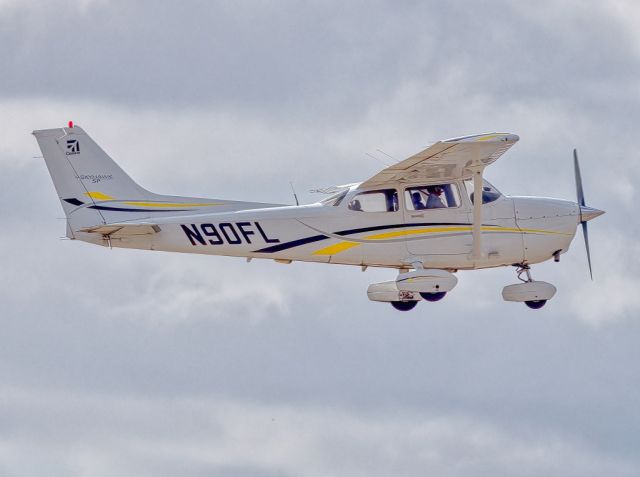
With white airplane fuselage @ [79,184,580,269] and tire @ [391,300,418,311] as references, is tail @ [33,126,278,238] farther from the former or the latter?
tire @ [391,300,418,311]

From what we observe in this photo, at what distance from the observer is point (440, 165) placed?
A: 86.9 feet

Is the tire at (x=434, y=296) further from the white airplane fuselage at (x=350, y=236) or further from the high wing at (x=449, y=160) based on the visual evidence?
the high wing at (x=449, y=160)

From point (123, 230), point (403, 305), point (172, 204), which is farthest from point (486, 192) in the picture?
point (123, 230)

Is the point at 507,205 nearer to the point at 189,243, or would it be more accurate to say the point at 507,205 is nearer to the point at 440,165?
the point at 440,165

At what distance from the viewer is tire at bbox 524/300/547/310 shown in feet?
90.7

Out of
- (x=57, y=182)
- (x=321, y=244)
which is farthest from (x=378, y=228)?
(x=57, y=182)

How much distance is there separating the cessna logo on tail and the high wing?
4.81 metres

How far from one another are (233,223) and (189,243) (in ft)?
2.57

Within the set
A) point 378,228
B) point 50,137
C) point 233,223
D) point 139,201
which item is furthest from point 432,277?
point 50,137

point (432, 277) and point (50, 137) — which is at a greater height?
point (50, 137)

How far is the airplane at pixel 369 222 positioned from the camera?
26.6 metres

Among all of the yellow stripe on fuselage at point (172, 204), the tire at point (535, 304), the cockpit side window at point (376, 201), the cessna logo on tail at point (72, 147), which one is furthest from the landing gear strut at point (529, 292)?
the cessna logo on tail at point (72, 147)

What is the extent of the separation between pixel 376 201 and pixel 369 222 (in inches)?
14.5

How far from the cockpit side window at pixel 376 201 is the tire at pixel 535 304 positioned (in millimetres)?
2867
